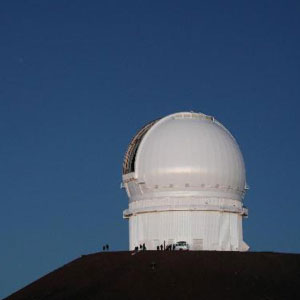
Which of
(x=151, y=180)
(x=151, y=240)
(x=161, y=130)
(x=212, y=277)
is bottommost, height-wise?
(x=212, y=277)

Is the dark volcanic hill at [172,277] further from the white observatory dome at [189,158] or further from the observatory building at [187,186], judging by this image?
the white observatory dome at [189,158]

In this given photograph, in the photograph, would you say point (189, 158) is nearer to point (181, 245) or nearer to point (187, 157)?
point (187, 157)

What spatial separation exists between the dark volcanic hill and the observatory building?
781cm

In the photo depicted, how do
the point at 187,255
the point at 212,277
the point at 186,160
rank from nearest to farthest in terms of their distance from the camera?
the point at 212,277 < the point at 187,255 < the point at 186,160

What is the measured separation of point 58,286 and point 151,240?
503 inches

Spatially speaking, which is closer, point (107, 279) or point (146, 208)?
point (107, 279)

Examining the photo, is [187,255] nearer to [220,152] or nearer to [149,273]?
[149,273]

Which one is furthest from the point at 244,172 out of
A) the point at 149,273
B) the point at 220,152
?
the point at 149,273

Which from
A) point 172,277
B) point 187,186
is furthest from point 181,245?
point 172,277

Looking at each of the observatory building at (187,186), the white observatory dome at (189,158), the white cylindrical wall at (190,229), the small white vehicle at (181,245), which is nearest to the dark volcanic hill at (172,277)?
the small white vehicle at (181,245)

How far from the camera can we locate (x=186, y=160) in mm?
55281

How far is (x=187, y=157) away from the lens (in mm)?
55375

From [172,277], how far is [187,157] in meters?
14.0

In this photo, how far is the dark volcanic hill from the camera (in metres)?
41.8
